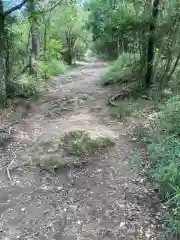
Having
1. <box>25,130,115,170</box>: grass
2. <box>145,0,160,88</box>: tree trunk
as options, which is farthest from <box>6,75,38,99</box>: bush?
<box>25,130,115,170</box>: grass

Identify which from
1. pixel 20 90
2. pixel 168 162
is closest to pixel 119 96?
pixel 20 90

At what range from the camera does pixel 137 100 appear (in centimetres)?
872

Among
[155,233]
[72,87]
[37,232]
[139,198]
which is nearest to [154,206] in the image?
[139,198]

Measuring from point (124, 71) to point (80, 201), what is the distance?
23.7ft

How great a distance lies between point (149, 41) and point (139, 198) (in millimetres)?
5437

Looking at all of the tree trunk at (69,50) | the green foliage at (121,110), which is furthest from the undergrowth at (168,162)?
the tree trunk at (69,50)

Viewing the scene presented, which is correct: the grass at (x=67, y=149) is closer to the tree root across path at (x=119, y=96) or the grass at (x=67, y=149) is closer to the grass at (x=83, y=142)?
the grass at (x=83, y=142)

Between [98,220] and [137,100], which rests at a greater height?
[137,100]

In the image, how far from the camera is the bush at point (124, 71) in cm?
1030

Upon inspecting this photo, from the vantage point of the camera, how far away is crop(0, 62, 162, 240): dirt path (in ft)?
13.3

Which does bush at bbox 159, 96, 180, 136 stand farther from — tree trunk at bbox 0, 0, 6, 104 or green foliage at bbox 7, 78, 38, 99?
green foliage at bbox 7, 78, 38, 99

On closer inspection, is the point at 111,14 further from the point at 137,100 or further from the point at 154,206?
the point at 154,206

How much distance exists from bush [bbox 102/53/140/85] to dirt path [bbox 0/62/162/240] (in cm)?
374

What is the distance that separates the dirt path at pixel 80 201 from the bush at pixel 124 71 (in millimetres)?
3745
